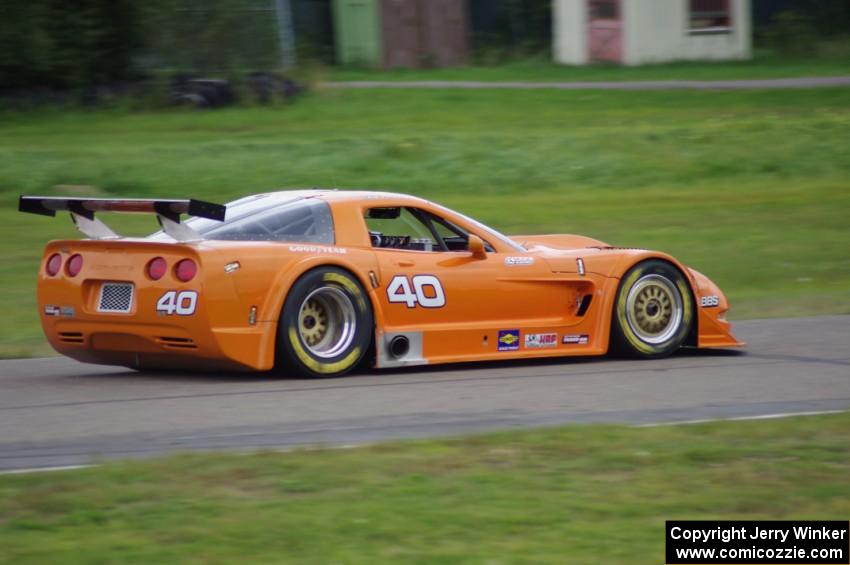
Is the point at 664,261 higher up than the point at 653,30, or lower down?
lower down

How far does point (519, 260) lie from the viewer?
9.49 m

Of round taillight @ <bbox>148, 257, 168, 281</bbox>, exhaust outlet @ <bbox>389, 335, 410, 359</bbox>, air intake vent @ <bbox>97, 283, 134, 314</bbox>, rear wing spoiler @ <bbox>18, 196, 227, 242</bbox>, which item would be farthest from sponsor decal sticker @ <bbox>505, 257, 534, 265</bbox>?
air intake vent @ <bbox>97, 283, 134, 314</bbox>

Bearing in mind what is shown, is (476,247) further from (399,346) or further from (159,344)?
(159,344)

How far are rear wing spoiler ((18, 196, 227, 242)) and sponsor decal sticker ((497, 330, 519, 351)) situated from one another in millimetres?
2088

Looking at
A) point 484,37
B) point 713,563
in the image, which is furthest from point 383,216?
point 484,37

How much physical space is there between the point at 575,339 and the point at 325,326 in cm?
191

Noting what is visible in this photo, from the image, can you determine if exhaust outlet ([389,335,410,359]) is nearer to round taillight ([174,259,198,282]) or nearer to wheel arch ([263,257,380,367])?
wheel arch ([263,257,380,367])

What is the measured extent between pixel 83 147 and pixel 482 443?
704 inches

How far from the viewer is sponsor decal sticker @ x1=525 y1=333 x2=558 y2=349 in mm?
9453

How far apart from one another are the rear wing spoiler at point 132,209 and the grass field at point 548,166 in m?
3.99

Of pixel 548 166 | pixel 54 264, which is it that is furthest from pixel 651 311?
pixel 548 166

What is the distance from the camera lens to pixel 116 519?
520cm

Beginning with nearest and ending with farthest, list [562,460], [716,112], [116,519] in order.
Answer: [116,519], [562,460], [716,112]

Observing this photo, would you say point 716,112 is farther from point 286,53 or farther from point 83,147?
point 83,147
